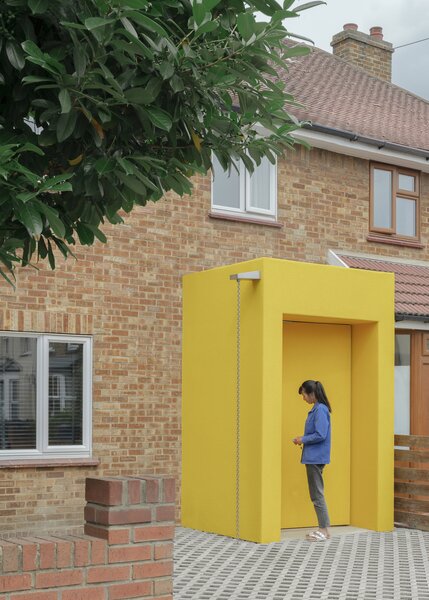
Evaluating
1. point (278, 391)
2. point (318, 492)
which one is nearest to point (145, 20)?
point (278, 391)

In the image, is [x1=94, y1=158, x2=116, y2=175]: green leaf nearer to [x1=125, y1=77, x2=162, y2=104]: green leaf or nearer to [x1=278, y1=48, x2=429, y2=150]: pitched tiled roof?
[x1=125, y1=77, x2=162, y2=104]: green leaf

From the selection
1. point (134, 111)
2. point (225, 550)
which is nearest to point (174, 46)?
point (134, 111)

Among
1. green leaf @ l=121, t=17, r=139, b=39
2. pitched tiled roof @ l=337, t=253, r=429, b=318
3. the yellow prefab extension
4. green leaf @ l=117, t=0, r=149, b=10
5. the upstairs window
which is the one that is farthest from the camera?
pitched tiled roof @ l=337, t=253, r=429, b=318

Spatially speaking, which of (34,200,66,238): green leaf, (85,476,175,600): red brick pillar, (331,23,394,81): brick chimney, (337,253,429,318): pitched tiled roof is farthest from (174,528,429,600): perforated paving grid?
(331,23,394,81): brick chimney

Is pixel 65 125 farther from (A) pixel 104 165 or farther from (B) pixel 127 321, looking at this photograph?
(B) pixel 127 321

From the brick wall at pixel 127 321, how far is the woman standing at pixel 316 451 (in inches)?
79.3

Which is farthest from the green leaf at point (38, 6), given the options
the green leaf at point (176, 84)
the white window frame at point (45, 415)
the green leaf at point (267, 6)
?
the white window frame at point (45, 415)

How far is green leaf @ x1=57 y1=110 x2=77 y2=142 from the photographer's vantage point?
4465 millimetres

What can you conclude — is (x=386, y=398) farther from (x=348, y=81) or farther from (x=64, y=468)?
(x=348, y=81)

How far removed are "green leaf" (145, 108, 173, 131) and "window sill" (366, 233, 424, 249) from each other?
1187cm

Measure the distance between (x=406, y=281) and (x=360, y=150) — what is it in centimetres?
213

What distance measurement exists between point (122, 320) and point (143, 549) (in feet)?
27.1

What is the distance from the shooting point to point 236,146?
18.2 feet

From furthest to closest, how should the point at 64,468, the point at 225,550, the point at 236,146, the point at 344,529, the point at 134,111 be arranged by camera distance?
the point at 344,529 → the point at 64,468 → the point at 225,550 → the point at 236,146 → the point at 134,111
